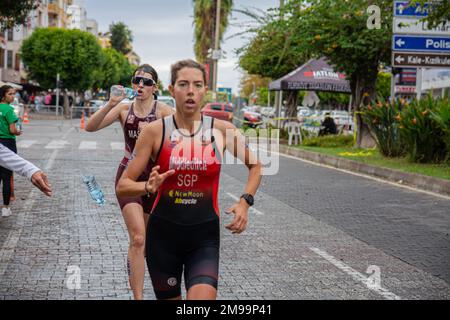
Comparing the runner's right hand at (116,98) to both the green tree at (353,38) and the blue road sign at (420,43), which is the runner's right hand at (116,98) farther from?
the green tree at (353,38)

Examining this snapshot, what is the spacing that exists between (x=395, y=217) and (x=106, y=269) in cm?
544

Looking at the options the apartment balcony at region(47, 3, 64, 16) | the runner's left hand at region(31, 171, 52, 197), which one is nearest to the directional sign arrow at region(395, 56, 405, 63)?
the runner's left hand at region(31, 171, 52, 197)

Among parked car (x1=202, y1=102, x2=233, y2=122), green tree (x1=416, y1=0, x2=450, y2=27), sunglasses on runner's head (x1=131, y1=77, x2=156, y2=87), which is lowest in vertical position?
parked car (x1=202, y1=102, x2=233, y2=122)

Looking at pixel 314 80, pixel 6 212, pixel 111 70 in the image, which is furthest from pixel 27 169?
pixel 111 70

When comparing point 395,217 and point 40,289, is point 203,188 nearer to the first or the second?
point 40,289

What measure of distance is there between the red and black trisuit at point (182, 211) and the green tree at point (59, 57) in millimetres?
66821

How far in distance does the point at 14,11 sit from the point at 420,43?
13508mm

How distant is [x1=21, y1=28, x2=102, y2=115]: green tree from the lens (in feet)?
229

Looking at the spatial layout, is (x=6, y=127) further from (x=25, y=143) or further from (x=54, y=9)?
(x=54, y=9)

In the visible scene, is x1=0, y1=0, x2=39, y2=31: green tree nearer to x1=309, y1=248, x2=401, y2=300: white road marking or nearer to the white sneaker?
the white sneaker

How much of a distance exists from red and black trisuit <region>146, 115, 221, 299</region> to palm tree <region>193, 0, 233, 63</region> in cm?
6066

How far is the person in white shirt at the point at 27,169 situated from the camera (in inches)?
197

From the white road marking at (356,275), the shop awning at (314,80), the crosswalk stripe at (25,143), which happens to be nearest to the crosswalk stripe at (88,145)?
the crosswalk stripe at (25,143)

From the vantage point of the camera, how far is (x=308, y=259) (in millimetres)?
8180
